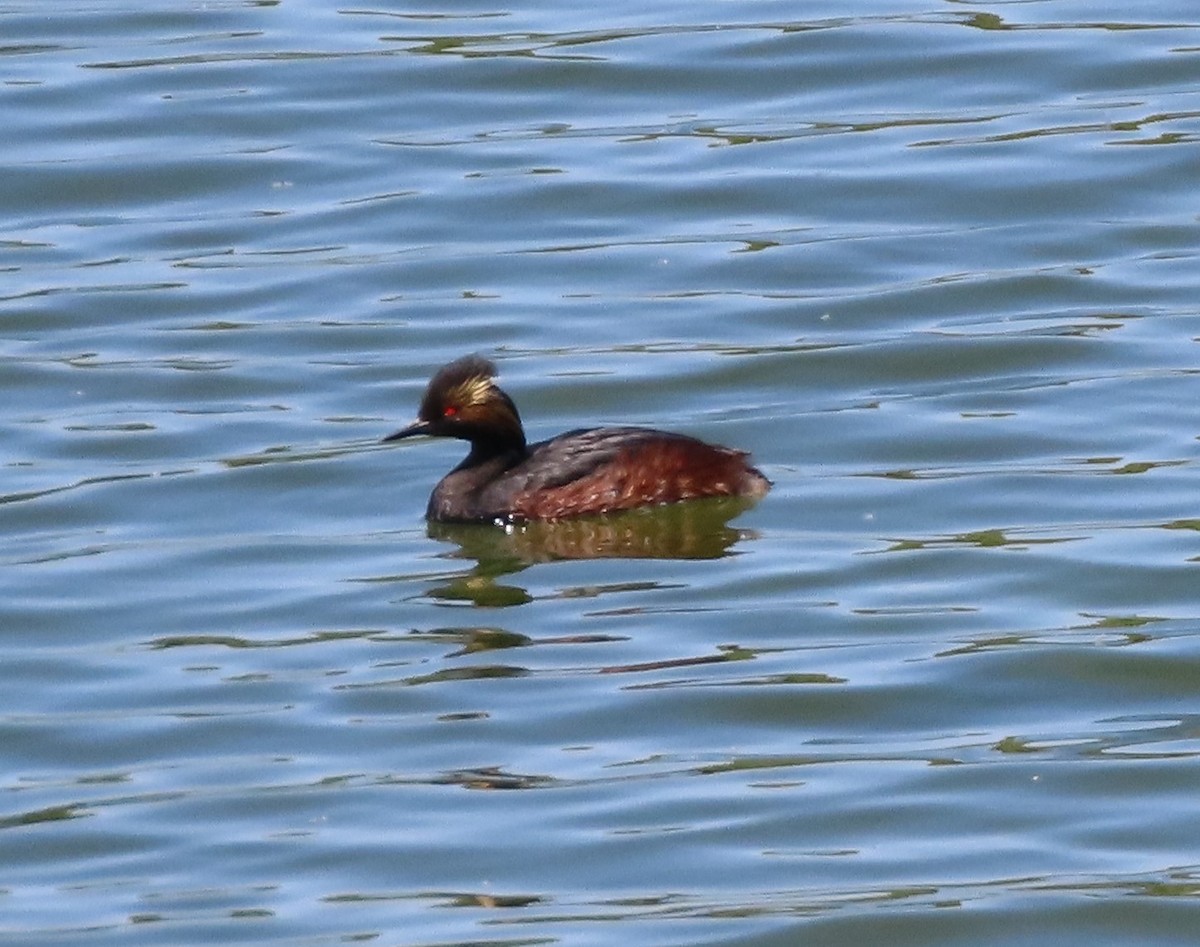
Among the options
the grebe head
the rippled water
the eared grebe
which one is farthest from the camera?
the grebe head

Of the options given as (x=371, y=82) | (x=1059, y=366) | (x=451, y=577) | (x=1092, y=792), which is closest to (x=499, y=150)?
(x=371, y=82)

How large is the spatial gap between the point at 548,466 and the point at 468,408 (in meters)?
0.40

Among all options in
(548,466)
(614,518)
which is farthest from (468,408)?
(614,518)

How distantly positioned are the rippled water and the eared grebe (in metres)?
0.13

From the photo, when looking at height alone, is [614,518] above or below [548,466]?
below

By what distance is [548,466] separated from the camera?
41.0ft

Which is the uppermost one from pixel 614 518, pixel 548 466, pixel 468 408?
pixel 468 408

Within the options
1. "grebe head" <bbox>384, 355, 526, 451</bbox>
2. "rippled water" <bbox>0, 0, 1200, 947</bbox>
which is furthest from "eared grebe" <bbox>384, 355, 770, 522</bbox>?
"rippled water" <bbox>0, 0, 1200, 947</bbox>

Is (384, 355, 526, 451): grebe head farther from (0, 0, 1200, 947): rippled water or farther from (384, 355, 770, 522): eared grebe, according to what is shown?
(0, 0, 1200, 947): rippled water

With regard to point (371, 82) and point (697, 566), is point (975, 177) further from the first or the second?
point (697, 566)

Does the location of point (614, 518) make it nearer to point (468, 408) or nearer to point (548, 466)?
point (548, 466)

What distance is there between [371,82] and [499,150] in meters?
1.76

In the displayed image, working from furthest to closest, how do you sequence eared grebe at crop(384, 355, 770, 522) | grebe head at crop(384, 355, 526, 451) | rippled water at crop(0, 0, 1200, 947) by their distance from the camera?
grebe head at crop(384, 355, 526, 451), eared grebe at crop(384, 355, 770, 522), rippled water at crop(0, 0, 1200, 947)

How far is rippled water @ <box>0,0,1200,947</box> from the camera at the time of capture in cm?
866
